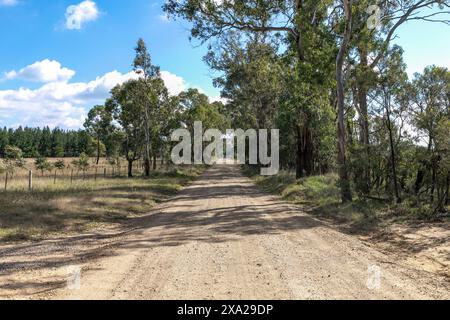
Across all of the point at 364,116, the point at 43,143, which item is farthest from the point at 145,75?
the point at 43,143

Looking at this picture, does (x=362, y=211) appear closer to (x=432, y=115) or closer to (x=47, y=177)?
(x=432, y=115)

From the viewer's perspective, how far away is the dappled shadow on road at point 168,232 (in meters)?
8.71

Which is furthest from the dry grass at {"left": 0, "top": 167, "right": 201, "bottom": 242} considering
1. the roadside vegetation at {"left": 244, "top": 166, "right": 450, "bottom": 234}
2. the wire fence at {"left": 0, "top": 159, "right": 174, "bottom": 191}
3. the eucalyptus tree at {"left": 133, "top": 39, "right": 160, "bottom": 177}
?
the eucalyptus tree at {"left": 133, "top": 39, "right": 160, "bottom": 177}

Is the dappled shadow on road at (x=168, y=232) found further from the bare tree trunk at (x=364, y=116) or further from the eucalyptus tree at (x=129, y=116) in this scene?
the eucalyptus tree at (x=129, y=116)

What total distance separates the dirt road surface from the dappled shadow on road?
27 mm

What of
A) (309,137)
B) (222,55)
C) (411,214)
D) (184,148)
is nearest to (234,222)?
(411,214)

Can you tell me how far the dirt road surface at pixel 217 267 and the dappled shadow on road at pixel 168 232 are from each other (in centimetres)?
3

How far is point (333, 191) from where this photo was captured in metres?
19.9

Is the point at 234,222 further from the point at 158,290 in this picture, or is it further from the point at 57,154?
Result: the point at 57,154

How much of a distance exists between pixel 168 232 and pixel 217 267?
13.9 feet

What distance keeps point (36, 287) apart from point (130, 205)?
1201 cm

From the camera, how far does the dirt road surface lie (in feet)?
20.0

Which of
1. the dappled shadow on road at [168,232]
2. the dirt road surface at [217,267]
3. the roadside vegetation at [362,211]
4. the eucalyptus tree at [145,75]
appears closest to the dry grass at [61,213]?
the dappled shadow on road at [168,232]

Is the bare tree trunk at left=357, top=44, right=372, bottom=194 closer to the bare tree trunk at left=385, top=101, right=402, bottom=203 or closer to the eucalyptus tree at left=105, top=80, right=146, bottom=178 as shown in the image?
the bare tree trunk at left=385, top=101, right=402, bottom=203
